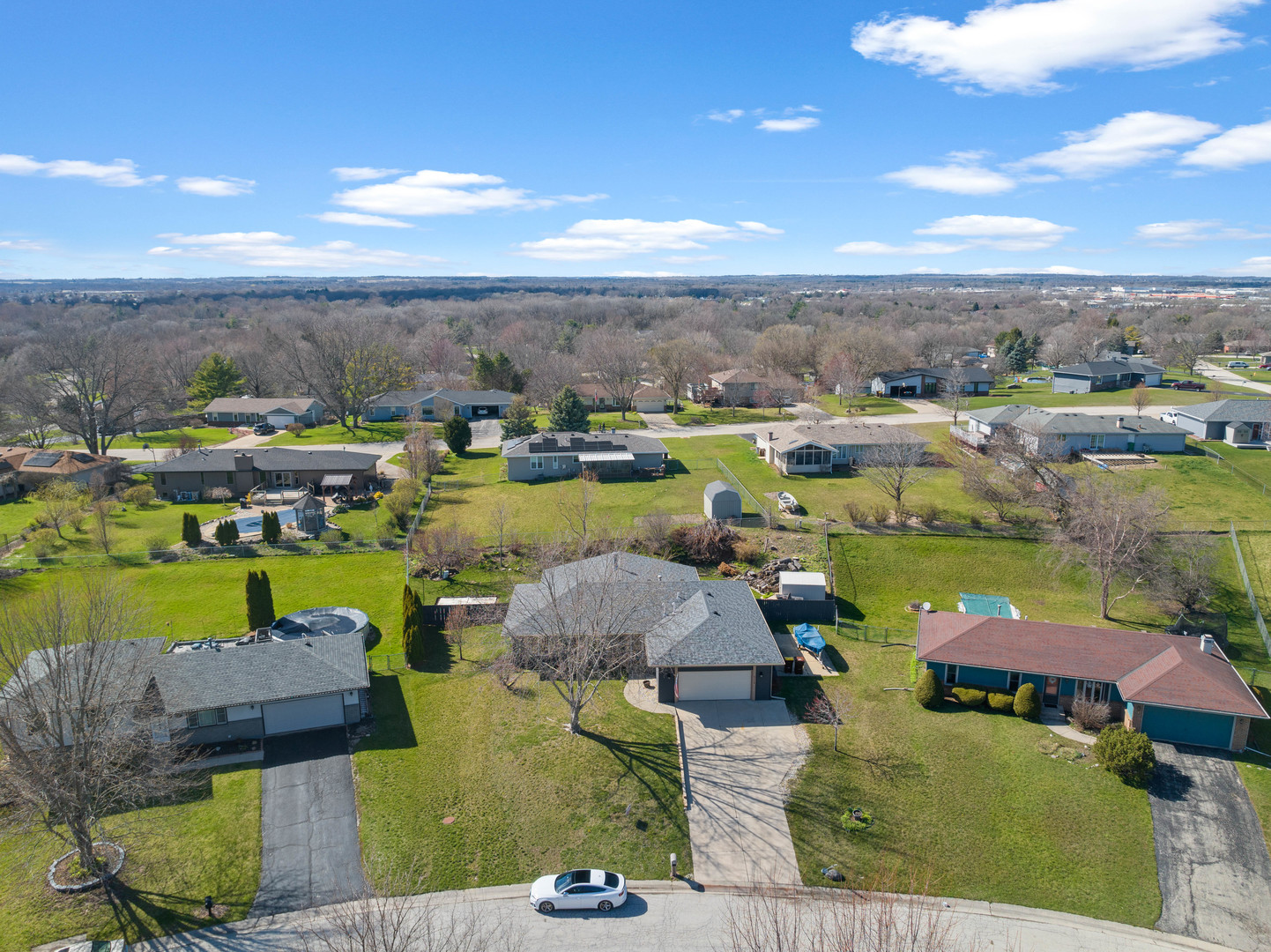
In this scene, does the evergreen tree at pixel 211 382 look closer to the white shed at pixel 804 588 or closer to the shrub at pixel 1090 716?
the white shed at pixel 804 588

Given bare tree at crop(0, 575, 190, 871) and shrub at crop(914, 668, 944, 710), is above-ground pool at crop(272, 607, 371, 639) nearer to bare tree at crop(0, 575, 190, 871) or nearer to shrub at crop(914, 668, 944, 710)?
bare tree at crop(0, 575, 190, 871)

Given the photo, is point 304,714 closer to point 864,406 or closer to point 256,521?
point 256,521

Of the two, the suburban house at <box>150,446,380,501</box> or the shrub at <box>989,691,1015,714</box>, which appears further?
the suburban house at <box>150,446,380,501</box>

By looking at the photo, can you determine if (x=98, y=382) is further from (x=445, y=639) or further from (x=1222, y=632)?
(x=1222, y=632)

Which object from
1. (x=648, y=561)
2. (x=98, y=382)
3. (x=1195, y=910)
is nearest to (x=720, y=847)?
(x=1195, y=910)

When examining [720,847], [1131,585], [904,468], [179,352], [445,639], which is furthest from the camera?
[179,352]

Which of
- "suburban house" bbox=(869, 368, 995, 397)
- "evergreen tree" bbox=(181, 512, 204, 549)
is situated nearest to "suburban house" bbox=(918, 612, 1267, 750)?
"evergreen tree" bbox=(181, 512, 204, 549)

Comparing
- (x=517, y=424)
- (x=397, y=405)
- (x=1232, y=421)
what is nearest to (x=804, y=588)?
(x=517, y=424)
